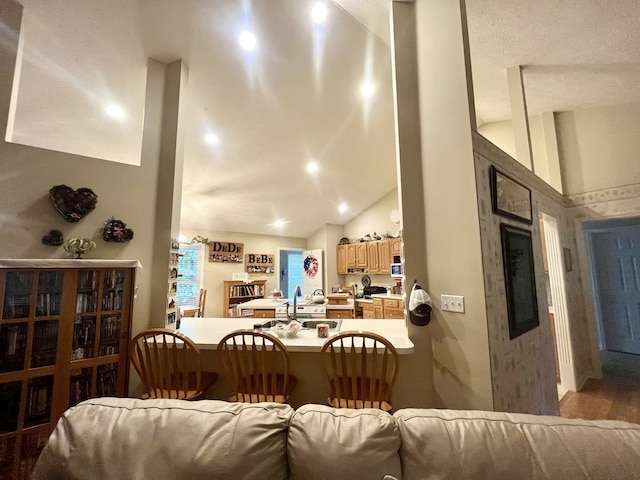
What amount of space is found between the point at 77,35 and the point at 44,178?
1412 mm

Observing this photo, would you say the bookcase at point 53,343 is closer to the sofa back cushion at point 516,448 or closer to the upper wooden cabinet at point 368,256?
the sofa back cushion at point 516,448

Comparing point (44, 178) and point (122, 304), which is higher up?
point (44, 178)

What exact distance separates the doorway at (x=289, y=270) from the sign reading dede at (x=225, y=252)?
116 cm

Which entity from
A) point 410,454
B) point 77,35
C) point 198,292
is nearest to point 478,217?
point 410,454

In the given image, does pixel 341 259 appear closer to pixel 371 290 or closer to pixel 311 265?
pixel 311 265

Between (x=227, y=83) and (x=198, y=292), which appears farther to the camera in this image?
(x=198, y=292)

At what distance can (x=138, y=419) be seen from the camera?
3.35 ft

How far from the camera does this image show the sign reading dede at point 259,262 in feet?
22.8

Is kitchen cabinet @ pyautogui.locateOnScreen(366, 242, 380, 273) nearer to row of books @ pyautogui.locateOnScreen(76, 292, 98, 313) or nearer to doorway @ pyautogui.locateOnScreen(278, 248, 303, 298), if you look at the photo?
doorway @ pyautogui.locateOnScreen(278, 248, 303, 298)

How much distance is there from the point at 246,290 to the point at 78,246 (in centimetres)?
473

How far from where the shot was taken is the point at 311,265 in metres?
7.45

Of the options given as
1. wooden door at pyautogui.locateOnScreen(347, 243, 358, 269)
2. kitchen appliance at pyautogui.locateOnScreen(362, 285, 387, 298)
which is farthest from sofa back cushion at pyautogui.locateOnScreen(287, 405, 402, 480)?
wooden door at pyautogui.locateOnScreen(347, 243, 358, 269)

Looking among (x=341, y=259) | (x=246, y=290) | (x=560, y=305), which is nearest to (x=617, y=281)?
(x=560, y=305)

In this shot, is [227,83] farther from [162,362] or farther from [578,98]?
[578,98]
